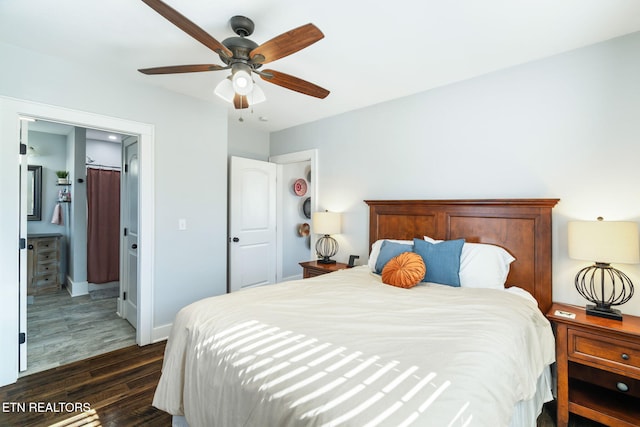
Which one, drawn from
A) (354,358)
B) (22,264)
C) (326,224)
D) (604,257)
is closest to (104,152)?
(22,264)

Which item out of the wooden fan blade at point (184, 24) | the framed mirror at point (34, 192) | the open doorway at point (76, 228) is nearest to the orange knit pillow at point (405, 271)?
the wooden fan blade at point (184, 24)

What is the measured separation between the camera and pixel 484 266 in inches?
86.4

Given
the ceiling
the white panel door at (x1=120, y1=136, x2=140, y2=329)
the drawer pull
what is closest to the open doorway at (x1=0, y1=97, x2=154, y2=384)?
the ceiling

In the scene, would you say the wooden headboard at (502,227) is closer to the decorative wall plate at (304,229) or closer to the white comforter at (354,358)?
the white comforter at (354,358)

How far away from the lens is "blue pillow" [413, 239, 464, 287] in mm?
2199

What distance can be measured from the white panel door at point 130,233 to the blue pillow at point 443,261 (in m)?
2.96

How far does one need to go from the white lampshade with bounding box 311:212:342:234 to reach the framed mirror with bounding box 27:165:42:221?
15.1 ft

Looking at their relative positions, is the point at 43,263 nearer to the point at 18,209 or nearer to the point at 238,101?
the point at 18,209

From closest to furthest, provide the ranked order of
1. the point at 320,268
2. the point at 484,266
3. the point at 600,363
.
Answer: the point at 600,363
the point at 484,266
the point at 320,268

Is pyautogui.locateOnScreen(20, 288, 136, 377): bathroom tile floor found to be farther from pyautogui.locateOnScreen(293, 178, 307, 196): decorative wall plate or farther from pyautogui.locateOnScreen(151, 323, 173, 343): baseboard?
pyautogui.locateOnScreen(293, 178, 307, 196): decorative wall plate

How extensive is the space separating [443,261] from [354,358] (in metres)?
1.43

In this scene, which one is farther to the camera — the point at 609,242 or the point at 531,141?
the point at 531,141

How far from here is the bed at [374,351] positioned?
2.99 feet

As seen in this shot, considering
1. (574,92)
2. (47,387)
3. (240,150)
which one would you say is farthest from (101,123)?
(574,92)
